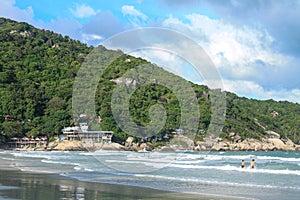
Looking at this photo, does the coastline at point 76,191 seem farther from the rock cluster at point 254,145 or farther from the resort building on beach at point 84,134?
the rock cluster at point 254,145

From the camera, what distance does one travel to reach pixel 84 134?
254 feet

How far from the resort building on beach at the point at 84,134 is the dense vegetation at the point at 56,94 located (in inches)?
69.4

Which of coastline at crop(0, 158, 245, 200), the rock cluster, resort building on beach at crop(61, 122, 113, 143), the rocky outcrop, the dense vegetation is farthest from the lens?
the rocky outcrop

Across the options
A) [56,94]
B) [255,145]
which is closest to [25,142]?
[56,94]

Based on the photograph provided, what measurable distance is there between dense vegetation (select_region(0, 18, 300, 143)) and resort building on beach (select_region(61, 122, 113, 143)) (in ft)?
5.79

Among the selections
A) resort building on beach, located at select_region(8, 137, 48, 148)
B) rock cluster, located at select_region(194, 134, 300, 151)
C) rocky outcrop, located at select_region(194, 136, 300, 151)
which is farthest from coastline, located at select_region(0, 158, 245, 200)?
rocky outcrop, located at select_region(194, 136, 300, 151)

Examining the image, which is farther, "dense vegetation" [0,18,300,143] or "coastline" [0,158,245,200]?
"dense vegetation" [0,18,300,143]

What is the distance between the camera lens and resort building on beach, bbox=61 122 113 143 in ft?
248

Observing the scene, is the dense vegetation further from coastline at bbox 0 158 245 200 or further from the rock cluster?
coastline at bbox 0 158 245 200

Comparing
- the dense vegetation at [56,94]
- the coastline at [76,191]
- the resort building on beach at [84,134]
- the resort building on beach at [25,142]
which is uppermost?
the dense vegetation at [56,94]

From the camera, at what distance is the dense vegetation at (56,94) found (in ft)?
217

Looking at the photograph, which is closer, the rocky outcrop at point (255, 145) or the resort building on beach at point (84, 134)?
the resort building on beach at point (84, 134)

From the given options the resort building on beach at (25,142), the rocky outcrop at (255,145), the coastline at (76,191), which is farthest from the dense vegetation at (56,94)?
the coastline at (76,191)

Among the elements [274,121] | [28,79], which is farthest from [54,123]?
[274,121]
